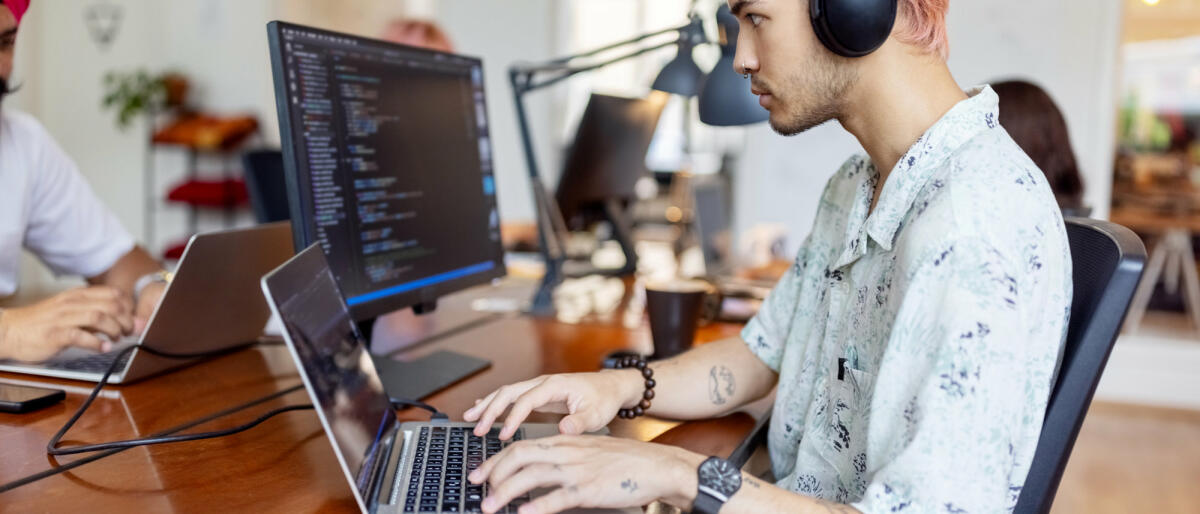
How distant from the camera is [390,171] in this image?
115cm

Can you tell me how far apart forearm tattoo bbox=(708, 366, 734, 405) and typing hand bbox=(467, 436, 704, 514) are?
1.16 feet

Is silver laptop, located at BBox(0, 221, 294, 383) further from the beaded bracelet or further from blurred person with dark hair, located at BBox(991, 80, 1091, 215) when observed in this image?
blurred person with dark hair, located at BBox(991, 80, 1091, 215)

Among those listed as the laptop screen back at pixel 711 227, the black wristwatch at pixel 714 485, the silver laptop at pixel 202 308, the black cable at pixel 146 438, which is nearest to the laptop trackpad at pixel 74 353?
the silver laptop at pixel 202 308

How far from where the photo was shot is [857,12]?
81 cm

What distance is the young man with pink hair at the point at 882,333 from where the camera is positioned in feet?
2.29

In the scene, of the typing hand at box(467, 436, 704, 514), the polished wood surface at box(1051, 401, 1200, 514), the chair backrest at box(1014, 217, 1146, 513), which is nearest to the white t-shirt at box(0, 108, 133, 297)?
the typing hand at box(467, 436, 704, 514)

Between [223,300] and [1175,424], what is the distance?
3675 mm

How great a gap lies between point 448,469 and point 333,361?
139mm

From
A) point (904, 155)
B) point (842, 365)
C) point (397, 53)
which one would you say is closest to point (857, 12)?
point (904, 155)

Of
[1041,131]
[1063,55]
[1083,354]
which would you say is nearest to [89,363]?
[1083,354]

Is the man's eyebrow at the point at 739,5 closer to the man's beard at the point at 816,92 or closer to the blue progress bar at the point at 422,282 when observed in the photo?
the man's beard at the point at 816,92

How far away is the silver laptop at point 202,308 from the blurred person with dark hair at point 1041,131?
1.48 metres

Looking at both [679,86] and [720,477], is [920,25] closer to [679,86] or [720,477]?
[720,477]

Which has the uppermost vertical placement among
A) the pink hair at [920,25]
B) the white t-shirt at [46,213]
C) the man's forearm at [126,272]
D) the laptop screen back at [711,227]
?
the pink hair at [920,25]
